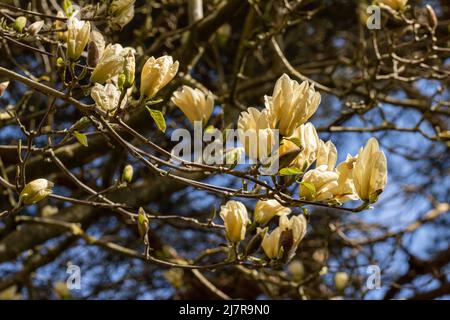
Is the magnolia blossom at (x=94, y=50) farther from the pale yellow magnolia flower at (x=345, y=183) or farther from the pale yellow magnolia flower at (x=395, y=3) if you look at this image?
the pale yellow magnolia flower at (x=395, y=3)

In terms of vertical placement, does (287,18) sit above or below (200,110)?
above

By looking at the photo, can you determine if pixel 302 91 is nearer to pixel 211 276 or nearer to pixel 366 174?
pixel 366 174

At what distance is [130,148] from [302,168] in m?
0.32

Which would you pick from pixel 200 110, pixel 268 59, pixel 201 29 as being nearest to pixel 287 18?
pixel 201 29

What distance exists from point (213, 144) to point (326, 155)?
0.25 m

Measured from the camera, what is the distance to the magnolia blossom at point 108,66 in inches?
48.1

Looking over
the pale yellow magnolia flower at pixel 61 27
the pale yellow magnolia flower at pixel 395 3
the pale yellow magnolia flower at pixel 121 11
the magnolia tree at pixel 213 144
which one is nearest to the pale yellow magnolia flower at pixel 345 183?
the magnolia tree at pixel 213 144

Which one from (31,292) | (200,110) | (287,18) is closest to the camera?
(200,110)

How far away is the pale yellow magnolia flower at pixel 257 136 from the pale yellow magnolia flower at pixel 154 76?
6.6 inches

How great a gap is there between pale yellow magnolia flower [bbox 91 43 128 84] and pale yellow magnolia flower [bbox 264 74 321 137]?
0.28 meters

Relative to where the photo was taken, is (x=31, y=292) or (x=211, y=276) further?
(x=211, y=276)

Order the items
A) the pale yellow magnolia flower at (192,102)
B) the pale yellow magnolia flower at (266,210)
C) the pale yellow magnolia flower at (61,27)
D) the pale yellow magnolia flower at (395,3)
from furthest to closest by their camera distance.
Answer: the pale yellow magnolia flower at (395,3) < the pale yellow magnolia flower at (61,27) < the pale yellow magnolia flower at (192,102) < the pale yellow magnolia flower at (266,210)
